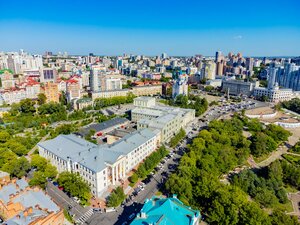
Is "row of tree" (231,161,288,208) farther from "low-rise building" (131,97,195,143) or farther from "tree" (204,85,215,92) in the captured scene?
"tree" (204,85,215,92)

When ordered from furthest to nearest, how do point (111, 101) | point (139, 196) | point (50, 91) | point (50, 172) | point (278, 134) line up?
point (111, 101)
point (50, 91)
point (278, 134)
point (50, 172)
point (139, 196)

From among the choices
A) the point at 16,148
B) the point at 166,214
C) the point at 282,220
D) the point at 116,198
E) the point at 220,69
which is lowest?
the point at 116,198

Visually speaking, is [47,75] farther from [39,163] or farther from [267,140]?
[267,140]

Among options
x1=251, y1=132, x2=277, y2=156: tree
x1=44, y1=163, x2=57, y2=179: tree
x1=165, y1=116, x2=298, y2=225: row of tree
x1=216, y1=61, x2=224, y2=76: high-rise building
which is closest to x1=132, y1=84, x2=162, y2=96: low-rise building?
x1=165, y1=116, x2=298, y2=225: row of tree

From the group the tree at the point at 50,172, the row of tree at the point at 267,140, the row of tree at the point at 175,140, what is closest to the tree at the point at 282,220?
the row of tree at the point at 267,140

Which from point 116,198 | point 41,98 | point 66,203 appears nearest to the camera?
point 116,198

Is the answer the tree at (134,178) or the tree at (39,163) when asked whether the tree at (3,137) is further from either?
the tree at (134,178)

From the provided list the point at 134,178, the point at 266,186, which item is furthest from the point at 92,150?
the point at 266,186

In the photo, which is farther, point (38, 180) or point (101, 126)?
point (101, 126)
